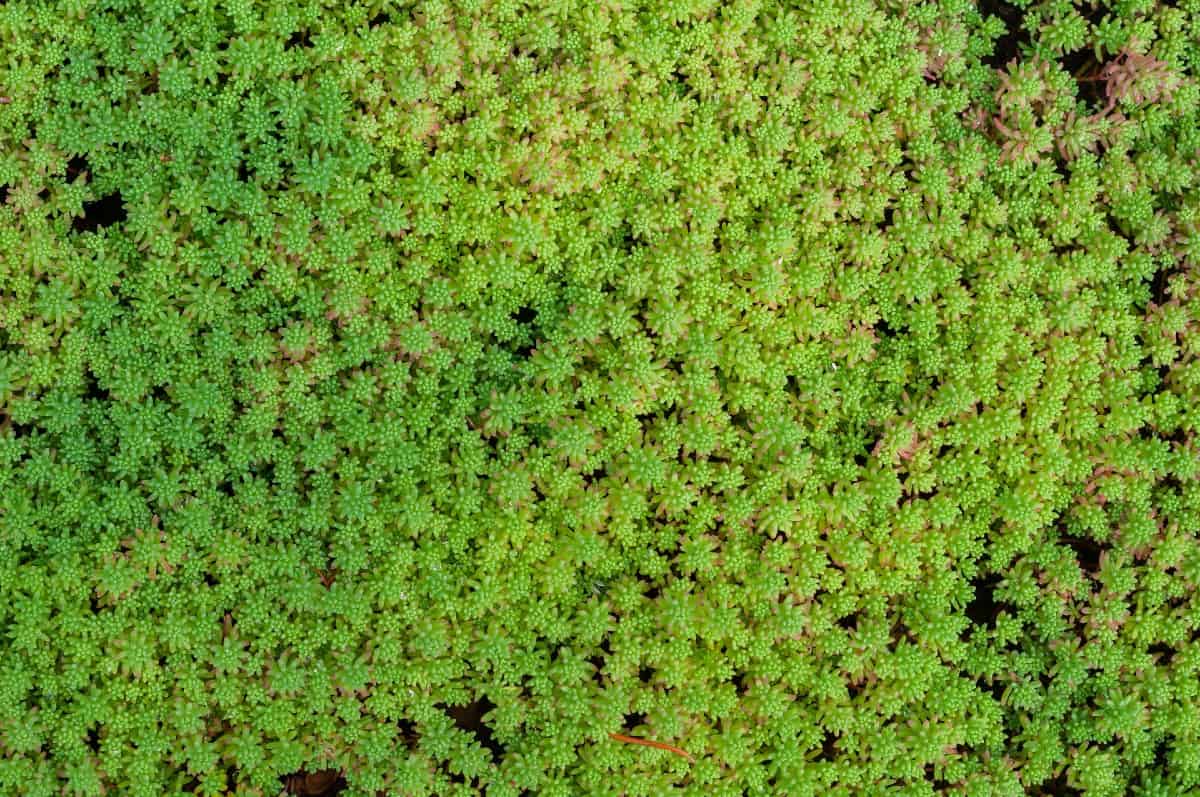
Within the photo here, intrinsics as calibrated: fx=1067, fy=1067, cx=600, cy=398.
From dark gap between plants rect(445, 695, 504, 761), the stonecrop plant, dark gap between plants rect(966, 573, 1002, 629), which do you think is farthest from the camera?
dark gap between plants rect(966, 573, 1002, 629)

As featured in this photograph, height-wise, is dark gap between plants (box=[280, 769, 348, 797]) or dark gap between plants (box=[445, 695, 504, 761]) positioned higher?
dark gap between plants (box=[445, 695, 504, 761])

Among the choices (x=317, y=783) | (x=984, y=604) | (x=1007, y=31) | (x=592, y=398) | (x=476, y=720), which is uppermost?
(x=1007, y=31)

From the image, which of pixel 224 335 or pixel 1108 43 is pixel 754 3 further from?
pixel 224 335

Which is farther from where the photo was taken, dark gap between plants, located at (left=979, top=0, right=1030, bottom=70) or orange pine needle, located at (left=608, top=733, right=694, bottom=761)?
dark gap between plants, located at (left=979, top=0, right=1030, bottom=70)

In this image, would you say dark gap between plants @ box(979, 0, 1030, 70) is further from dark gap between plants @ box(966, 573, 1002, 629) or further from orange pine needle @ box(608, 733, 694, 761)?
orange pine needle @ box(608, 733, 694, 761)

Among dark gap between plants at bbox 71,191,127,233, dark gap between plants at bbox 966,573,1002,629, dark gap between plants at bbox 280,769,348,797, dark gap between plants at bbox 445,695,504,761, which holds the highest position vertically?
dark gap between plants at bbox 71,191,127,233

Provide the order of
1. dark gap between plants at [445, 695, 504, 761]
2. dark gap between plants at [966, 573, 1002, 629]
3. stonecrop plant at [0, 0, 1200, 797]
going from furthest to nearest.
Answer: dark gap between plants at [966, 573, 1002, 629] < dark gap between plants at [445, 695, 504, 761] < stonecrop plant at [0, 0, 1200, 797]

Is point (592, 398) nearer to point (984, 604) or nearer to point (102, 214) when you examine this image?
point (984, 604)

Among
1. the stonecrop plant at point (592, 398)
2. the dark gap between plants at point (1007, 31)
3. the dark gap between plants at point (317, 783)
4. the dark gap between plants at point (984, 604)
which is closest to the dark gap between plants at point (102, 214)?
the stonecrop plant at point (592, 398)

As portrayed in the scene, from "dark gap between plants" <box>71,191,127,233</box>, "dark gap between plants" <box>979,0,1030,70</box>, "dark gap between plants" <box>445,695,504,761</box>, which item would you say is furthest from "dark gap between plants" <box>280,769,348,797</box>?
"dark gap between plants" <box>979,0,1030,70</box>

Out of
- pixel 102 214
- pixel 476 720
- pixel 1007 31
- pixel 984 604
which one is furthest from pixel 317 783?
pixel 1007 31
